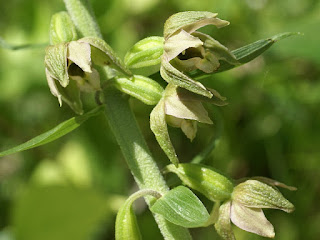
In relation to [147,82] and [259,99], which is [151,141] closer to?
[259,99]

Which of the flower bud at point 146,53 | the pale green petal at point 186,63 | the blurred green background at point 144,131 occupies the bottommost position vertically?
the blurred green background at point 144,131

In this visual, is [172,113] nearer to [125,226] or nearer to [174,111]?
[174,111]

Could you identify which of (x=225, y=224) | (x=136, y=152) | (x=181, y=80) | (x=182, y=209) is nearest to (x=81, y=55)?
(x=181, y=80)

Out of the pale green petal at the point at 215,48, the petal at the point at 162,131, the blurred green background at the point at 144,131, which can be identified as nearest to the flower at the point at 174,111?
the petal at the point at 162,131

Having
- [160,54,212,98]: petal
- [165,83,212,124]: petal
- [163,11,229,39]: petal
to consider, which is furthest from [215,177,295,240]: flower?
[163,11,229,39]: petal

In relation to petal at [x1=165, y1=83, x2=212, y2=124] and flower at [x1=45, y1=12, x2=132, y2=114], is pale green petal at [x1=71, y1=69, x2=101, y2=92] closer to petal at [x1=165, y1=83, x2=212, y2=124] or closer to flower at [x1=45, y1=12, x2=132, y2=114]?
flower at [x1=45, y1=12, x2=132, y2=114]

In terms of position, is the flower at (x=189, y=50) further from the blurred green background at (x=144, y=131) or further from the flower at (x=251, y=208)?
the blurred green background at (x=144, y=131)
